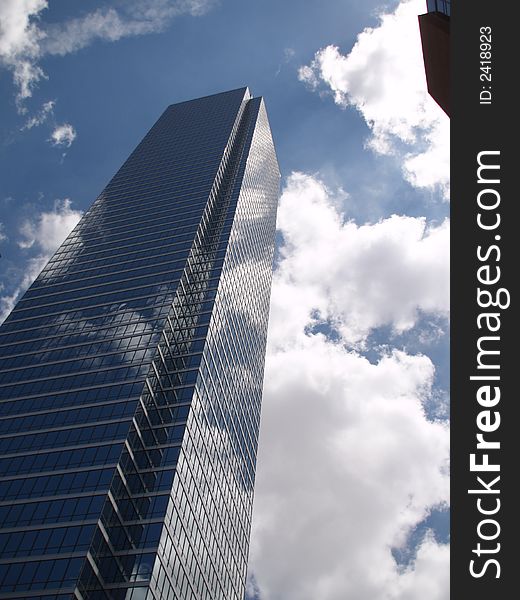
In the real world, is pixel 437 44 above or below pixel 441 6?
below

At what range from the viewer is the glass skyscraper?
260 ft

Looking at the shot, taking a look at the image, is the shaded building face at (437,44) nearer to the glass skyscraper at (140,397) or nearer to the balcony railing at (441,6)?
the balcony railing at (441,6)

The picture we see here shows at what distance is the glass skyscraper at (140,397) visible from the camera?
79.2 meters

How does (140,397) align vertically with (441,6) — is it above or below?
above

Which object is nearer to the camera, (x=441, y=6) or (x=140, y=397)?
(x=441, y=6)

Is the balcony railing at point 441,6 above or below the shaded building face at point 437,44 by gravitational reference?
above

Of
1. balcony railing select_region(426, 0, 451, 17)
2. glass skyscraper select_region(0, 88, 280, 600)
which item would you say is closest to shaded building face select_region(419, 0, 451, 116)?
balcony railing select_region(426, 0, 451, 17)

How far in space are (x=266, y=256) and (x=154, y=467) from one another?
10755cm

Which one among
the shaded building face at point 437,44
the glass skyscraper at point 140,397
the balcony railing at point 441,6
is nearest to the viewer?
the shaded building face at point 437,44

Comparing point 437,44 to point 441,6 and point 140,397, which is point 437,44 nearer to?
point 441,6

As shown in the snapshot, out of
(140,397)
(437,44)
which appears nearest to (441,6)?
(437,44)

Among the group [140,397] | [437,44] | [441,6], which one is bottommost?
[437,44]

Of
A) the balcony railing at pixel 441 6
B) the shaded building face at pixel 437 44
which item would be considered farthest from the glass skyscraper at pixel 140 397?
the balcony railing at pixel 441 6

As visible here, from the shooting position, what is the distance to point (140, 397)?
97.2 m
